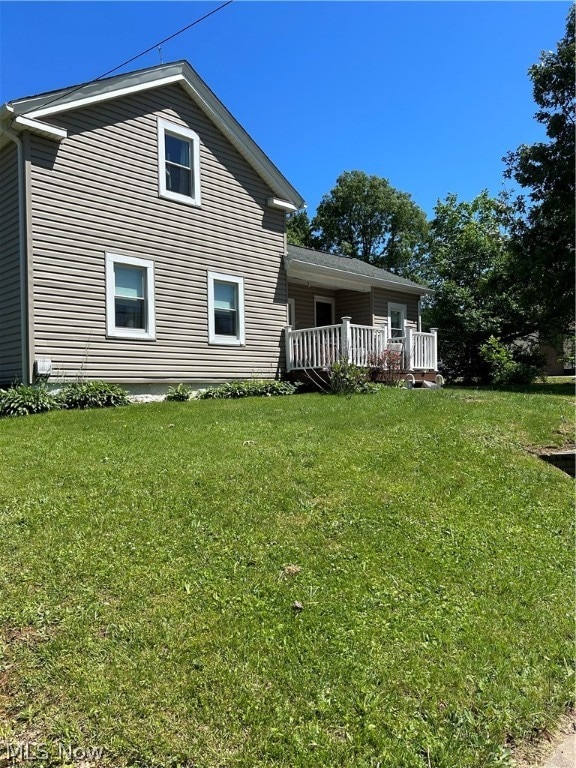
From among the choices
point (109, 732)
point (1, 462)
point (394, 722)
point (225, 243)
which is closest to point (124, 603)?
point (109, 732)

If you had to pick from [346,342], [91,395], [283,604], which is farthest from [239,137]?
[283,604]

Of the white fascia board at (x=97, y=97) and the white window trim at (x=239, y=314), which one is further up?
the white fascia board at (x=97, y=97)

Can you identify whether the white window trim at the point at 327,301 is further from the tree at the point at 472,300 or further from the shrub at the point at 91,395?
the shrub at the point at 91,395

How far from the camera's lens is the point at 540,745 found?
2223mm

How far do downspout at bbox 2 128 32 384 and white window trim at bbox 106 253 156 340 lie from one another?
1.47m

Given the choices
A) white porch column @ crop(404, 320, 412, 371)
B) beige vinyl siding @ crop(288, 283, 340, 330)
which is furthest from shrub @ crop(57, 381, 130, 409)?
beige vinyl siding @ crop(288, 283, 340, 330)

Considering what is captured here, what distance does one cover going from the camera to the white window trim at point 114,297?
1025 centimetres

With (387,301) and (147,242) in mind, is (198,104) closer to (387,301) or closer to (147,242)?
(147,242)

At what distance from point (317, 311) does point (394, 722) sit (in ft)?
50.9

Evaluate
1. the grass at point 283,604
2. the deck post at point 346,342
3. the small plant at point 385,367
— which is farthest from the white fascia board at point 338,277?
the grass at point 283,604

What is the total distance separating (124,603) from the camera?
288 centimetres

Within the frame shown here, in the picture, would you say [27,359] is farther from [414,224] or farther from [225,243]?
[414,224]

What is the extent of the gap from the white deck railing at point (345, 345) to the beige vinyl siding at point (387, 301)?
3138mm

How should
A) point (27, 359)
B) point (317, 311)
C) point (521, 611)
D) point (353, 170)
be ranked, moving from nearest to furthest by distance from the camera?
point (521, 611)
point (27, 359)
point (317, 311)
point (353, 170)
